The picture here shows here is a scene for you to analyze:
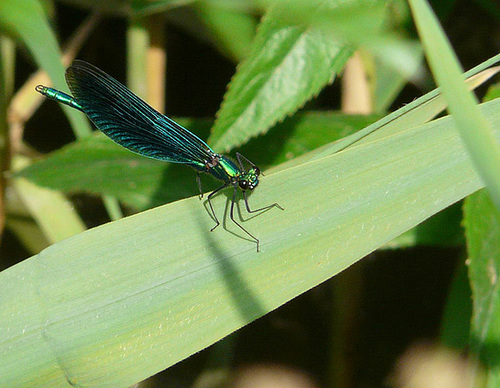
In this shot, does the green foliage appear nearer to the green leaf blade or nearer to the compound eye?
Result: the green leaf blade

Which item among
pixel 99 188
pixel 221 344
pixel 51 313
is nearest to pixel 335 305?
pixel 221 344

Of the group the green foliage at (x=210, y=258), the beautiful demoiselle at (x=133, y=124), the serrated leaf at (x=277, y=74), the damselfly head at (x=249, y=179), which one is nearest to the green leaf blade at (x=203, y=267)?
the green foliage at (x=210, y=258)

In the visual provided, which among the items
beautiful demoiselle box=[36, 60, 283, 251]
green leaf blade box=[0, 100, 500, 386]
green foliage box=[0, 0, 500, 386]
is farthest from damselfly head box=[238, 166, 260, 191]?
green leaf blade box=[0, 100, 500, 386]

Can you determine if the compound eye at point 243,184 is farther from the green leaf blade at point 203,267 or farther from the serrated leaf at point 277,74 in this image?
the green leaf blade at point 203,267

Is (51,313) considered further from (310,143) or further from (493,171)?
(310,143)

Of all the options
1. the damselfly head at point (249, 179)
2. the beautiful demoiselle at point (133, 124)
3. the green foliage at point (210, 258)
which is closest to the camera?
the green foliage at point (210, 258)

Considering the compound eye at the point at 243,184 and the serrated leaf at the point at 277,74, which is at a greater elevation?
the serrated leaf at the point at 277,74

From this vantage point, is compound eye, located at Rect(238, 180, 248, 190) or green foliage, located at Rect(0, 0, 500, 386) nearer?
green foliage, located at Rect(0, 0, 500, 386)
